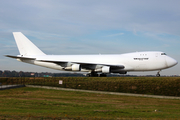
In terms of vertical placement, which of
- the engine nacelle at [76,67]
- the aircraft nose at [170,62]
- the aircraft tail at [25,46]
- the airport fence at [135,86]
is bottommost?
the airport fence at [135,86]

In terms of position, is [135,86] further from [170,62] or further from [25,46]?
[25,46]

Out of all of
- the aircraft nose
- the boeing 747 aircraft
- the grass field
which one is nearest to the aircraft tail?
the boeing 747 aircraft

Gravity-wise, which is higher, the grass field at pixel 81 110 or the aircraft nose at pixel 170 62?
the aircraft nose at pixel 170 62

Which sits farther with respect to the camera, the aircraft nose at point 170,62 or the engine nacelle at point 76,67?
the engine nacelle at point 76,67

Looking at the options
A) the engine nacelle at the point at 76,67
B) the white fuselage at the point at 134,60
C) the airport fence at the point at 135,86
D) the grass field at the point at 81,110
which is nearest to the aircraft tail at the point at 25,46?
the white fuselage at the point at 134,60

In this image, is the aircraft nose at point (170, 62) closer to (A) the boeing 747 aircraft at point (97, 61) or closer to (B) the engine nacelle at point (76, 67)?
(A) the boeing 747 aircraft at point (97, 61)

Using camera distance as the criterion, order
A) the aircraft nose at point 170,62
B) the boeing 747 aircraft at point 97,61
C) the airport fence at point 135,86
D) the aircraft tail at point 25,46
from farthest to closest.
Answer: the aircraft tail at point 25,46
the boeing 747 aircraft at point 97,61
the aircraft nose at point 170,62
the airport fence at point 135,86

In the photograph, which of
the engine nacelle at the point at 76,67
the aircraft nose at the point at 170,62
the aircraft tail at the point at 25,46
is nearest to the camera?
the aircraft nose at the point at 170,62

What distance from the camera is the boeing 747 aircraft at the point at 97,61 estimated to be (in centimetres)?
3950

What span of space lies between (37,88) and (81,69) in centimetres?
1247

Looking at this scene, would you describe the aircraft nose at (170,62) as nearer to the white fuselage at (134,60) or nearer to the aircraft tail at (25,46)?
the white fuselage at (134,60)

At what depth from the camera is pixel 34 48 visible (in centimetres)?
4772

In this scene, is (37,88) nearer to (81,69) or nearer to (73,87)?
(73,87)

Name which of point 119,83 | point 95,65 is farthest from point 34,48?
point 119,83
